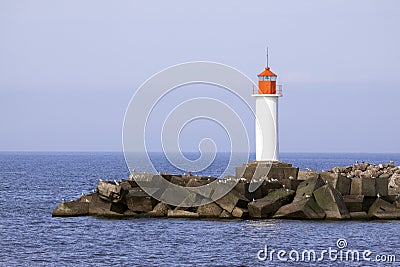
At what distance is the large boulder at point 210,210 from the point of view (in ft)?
98.2

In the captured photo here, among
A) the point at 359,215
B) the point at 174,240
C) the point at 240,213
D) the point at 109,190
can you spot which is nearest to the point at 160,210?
the point at 109,190

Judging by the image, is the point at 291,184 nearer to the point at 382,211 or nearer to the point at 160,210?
the point at 382,211

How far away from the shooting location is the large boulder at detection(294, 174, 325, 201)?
94.8 ft

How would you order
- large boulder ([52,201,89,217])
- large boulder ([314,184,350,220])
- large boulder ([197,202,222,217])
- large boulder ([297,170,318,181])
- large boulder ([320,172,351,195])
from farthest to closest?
1. large boulder ([297,170,318,181])
2. large boulder ([52,201,89,217])
3. large boulder ([320,172,351,195])
4. large boulder ([197,202,222,217])
5. large boulder ([314,184,350,220])

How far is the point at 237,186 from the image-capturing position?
30.0 m

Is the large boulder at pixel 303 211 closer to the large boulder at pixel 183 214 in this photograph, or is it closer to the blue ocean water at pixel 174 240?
the blue ocean water at pixel 174 240

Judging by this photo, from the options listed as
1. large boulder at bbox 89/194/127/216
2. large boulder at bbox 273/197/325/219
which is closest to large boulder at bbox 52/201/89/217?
large boulder at bbox 89/194/127/216

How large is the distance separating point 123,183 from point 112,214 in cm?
141

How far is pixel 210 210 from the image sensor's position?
98.4 ft

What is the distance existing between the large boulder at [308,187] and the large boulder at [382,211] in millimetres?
2244

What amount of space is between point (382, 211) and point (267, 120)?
6.85 metres

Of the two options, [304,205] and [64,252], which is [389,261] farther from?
[64,252]

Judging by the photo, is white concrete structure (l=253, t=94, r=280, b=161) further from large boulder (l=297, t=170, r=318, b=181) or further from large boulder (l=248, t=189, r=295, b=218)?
large boulder (l=248, t=189, r=295, b=218)

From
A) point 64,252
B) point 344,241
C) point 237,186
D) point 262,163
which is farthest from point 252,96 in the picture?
point 64,252
